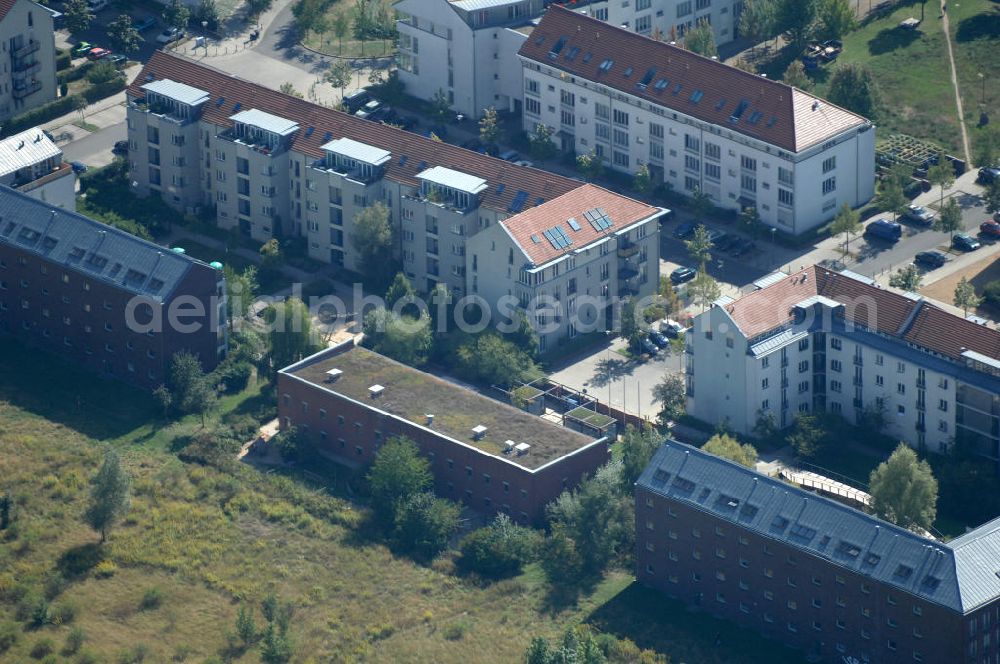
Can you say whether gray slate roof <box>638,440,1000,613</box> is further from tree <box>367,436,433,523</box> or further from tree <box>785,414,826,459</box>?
tree <box>367,436,433,523</box>

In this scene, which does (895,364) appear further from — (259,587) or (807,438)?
(259,587)

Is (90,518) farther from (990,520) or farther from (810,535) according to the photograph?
(990,520)

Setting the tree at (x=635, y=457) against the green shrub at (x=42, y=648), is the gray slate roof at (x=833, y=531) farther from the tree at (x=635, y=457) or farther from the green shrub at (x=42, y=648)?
the green shrub at (x=42, y=648)

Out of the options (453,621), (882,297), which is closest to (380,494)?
(453,621)

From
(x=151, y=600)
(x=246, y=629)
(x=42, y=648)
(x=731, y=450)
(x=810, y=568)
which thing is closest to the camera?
(x=810, y=568)

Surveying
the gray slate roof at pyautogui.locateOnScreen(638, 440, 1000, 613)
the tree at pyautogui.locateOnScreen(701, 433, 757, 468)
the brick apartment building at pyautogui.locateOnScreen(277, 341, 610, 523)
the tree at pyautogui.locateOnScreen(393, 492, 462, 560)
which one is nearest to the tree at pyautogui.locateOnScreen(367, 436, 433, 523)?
the tree at pyautogui.locateOnScreen(393, 492, 462, 560)

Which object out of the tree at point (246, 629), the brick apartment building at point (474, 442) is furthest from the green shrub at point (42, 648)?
the brick apartment building at point (474, 442)

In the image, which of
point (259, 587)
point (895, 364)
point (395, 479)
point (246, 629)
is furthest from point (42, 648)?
point (895, 364)
